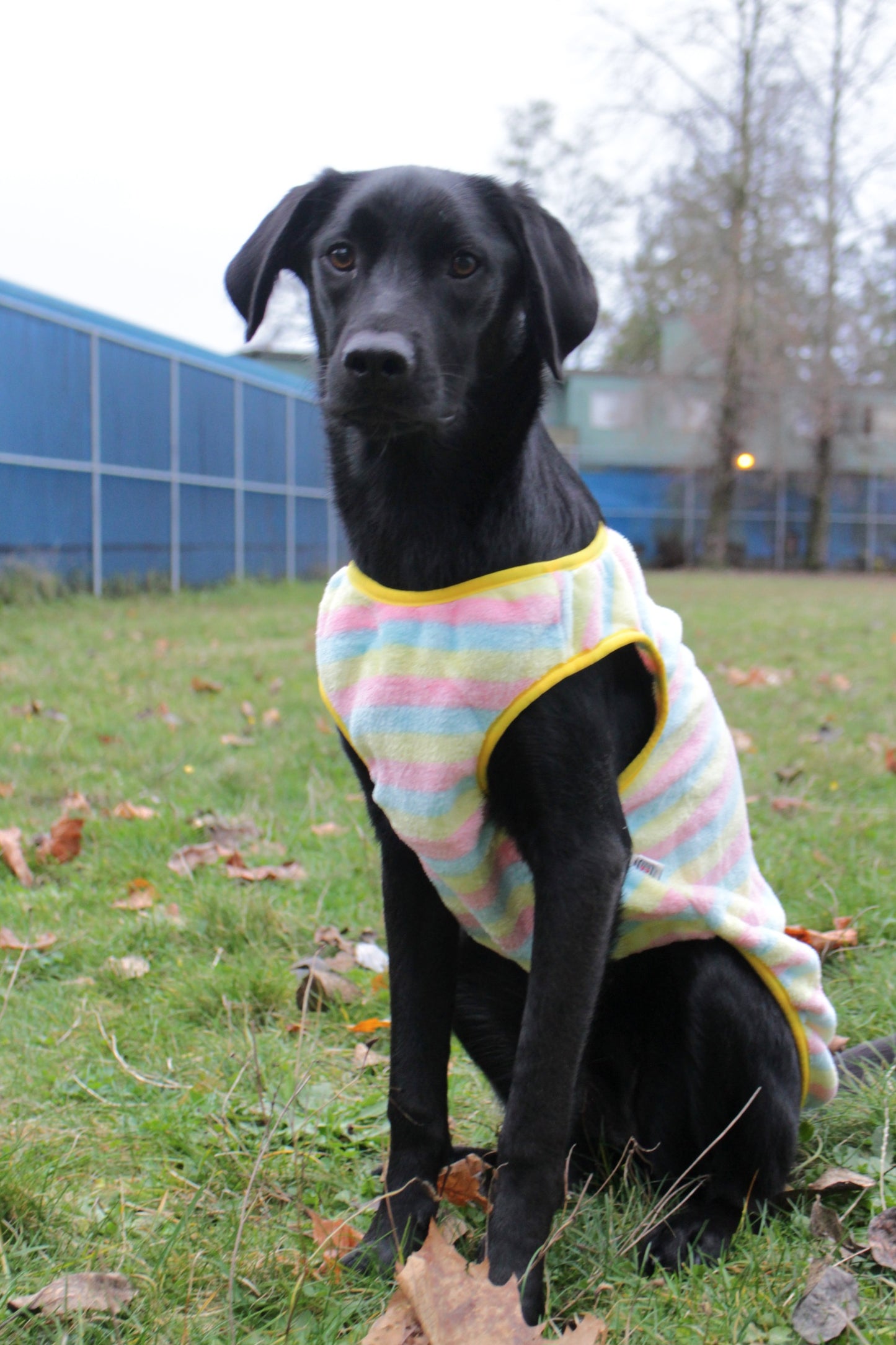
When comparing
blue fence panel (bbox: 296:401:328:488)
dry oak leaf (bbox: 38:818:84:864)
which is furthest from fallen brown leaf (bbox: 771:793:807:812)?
blue fence panel (bbox: 296:401:328:488)

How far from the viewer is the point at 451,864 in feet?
5.42

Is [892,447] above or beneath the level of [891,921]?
above

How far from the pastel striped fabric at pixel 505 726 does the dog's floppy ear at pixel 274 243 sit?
526 millimetres

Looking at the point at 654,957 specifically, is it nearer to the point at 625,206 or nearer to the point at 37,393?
the point at 37,393

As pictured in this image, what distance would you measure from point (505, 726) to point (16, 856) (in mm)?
2192

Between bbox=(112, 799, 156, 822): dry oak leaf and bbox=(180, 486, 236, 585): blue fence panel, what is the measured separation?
403 inches

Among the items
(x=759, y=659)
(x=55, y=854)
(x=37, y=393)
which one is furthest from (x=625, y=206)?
(x=55, y=854)

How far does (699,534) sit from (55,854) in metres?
27.7

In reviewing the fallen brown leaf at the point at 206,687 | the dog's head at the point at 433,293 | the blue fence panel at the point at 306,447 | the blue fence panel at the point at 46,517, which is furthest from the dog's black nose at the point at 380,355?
the blue fence panel at the point at 306,447

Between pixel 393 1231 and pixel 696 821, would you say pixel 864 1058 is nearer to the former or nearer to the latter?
pixel 696 821

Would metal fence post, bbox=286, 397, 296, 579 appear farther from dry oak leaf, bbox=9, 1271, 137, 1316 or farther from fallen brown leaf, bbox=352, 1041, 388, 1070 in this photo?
dry oak leaf, bbox=9, 1271, 137, 1316

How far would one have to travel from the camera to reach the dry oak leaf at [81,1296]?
1.43m

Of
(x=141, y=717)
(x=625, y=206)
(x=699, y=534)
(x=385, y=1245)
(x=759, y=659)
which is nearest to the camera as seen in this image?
(x=385, y=1245)

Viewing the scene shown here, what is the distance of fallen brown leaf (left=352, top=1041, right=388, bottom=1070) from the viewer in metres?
2.24
